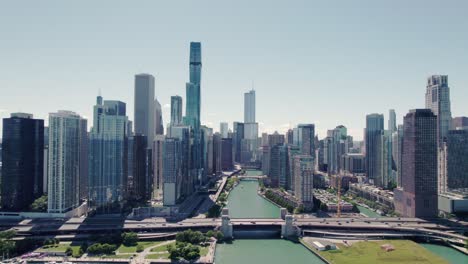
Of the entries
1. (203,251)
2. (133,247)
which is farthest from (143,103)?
(203,251)

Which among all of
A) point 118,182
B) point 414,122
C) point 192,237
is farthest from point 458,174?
point 118,182

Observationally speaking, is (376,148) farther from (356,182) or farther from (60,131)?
(60,131)

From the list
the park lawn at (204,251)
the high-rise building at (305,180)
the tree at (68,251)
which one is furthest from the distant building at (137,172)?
the park lawn at (204,251)

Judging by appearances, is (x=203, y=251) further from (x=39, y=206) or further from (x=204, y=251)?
(x=39, y=206)

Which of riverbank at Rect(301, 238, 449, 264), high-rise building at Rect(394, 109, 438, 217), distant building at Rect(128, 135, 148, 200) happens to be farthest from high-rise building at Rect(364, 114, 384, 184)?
distant building at Rect(128, 135, 148, 200)

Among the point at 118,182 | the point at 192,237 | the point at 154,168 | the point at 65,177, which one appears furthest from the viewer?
the point at 154,168

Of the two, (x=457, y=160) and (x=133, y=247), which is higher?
(x=457, y=160)
